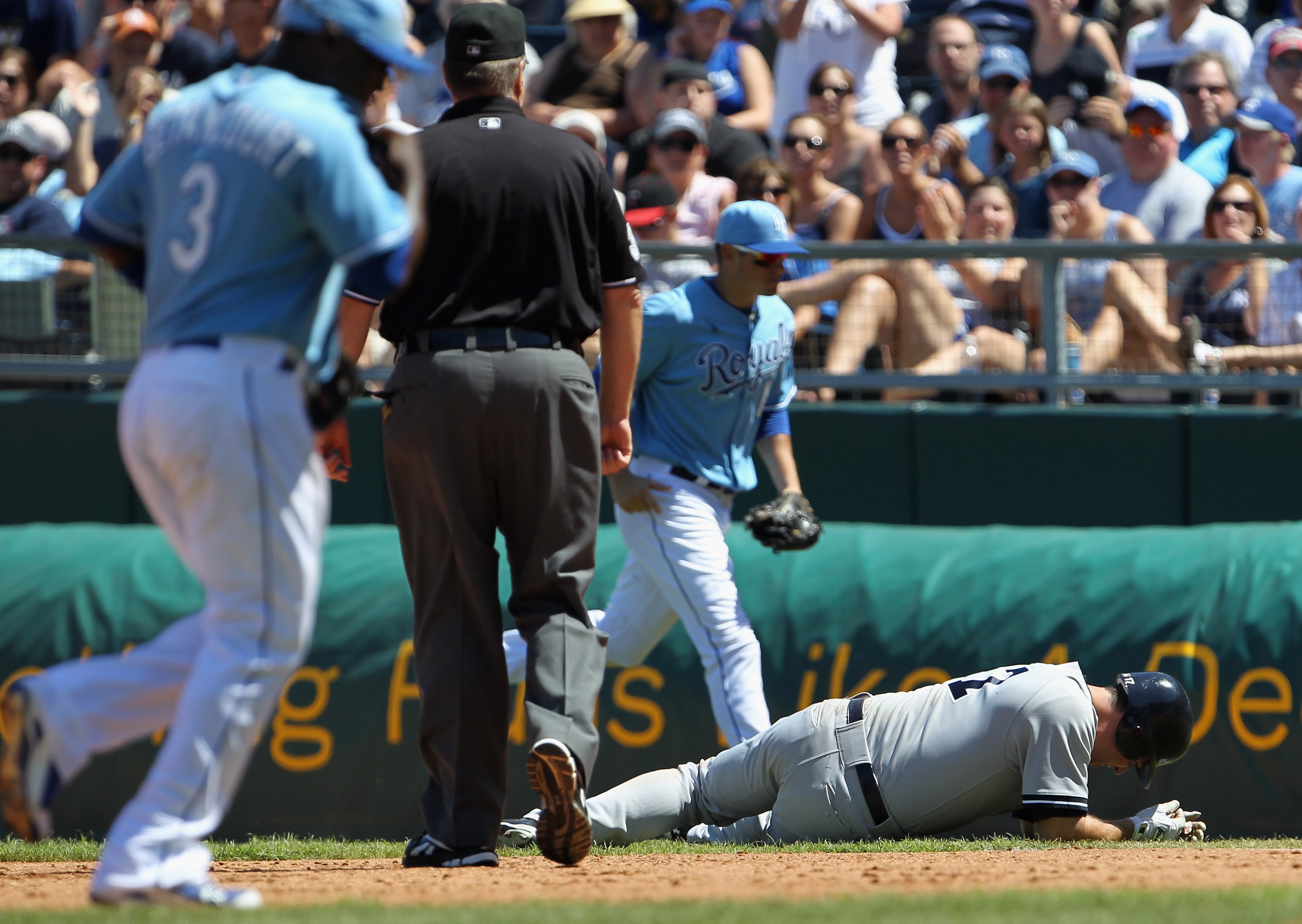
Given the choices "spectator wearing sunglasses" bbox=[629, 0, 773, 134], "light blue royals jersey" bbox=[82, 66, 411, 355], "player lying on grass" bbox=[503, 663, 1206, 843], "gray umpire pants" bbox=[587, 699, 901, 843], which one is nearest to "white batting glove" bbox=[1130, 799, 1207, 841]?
"player lying on grass" bbox=[503, 663, 1206, 843]

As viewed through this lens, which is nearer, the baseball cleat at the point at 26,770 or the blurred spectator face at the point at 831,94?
the baseball cleat at the point at 26,770

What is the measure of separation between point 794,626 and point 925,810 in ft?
5.01

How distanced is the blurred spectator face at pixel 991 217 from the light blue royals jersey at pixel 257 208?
5.78 metres

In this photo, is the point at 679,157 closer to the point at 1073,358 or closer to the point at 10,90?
the point at 1073,358

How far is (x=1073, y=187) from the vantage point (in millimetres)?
9062

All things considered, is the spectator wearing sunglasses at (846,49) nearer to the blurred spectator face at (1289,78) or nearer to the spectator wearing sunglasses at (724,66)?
the spectator wearing sunglasses at (724,66)

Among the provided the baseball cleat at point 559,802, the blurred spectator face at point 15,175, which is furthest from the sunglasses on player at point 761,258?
the blurred spectator face at point 15,175

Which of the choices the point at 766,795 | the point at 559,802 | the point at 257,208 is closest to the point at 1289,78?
the point at 766,795

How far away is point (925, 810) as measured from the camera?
5922 millimetres

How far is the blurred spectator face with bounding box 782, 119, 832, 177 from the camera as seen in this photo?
9.80 m

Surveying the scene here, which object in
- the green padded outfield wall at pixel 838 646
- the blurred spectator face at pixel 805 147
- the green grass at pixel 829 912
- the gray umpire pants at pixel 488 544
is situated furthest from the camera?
the blurred spectator face at pixel 805 147

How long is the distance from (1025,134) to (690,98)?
2.07 m

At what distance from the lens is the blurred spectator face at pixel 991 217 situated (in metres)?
8.98

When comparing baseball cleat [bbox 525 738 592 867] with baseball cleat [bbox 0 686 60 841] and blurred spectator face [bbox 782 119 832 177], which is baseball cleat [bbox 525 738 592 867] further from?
blurred spectator face [bbox 782 119 832 177]
